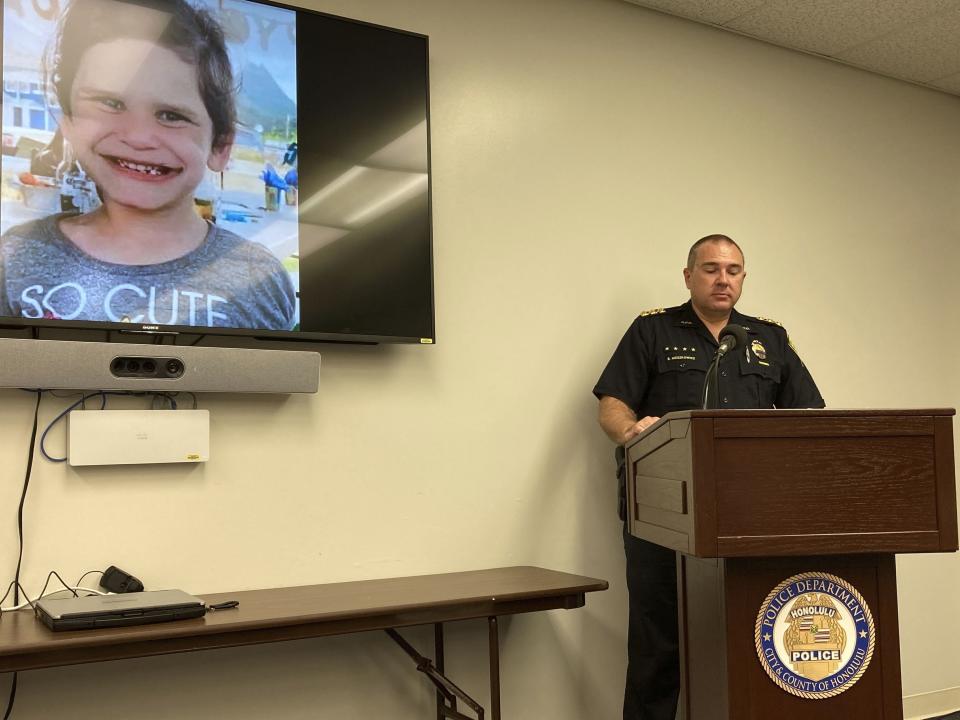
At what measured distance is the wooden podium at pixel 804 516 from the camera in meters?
1.75

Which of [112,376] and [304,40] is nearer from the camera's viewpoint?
[112,376]

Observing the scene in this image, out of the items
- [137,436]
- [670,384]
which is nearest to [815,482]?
[670,384]

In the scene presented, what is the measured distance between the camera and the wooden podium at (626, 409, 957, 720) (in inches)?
68.9

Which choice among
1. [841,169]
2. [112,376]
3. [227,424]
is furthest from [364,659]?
[841,169]

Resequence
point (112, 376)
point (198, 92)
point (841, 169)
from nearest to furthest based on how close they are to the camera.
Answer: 1. point (112, 376)
2. point (198, 92)
3. point (841, 169)

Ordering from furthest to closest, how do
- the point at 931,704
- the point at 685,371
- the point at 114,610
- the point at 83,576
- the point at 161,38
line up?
the point at 931,704 → the point at 685,371 → the point at 161,38 → the point at 83,576 → the point at 114,610

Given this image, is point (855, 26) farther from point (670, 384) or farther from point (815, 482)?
point (815, 482)

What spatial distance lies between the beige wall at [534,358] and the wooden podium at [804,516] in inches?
3.3

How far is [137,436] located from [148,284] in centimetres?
39

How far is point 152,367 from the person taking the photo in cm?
231

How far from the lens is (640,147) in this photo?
3455mm

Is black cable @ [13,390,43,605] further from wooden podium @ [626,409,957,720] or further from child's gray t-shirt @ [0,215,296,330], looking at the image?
wooden podium @ [626,409,957,720]

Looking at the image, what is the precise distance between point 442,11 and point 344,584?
6.09 feet

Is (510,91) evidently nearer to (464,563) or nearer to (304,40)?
(304,40)
